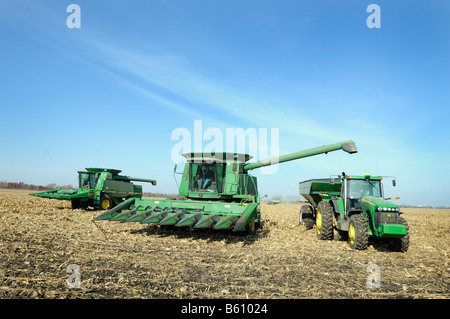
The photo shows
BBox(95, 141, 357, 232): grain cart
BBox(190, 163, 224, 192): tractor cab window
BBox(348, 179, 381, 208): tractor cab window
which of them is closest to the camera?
BBox(95, 141, 357, 232): grain cart

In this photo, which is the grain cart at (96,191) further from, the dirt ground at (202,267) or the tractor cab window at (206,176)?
the tractor cab window at (206,176)

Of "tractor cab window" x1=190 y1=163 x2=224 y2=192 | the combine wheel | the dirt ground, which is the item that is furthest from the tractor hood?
the combine wheel

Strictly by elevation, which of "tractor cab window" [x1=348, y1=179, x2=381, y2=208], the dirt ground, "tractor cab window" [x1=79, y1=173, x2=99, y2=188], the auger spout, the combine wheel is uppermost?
the auger spout

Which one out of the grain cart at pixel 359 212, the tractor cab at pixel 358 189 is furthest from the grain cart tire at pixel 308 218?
the tractor cab at pixel 358 189

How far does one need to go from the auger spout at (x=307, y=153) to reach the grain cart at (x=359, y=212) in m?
0.93

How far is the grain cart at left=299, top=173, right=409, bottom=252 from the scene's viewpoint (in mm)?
7832

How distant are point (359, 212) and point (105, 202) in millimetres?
15004

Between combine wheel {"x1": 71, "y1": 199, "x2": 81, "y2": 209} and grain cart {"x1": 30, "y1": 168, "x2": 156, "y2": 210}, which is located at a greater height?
grain cart {"x1": 30, "y1": 168, "x2": 156, "y2": 210}

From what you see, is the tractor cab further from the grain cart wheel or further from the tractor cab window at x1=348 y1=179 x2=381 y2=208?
the grain cart wheel

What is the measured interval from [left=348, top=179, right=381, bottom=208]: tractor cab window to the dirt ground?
1.38 m
